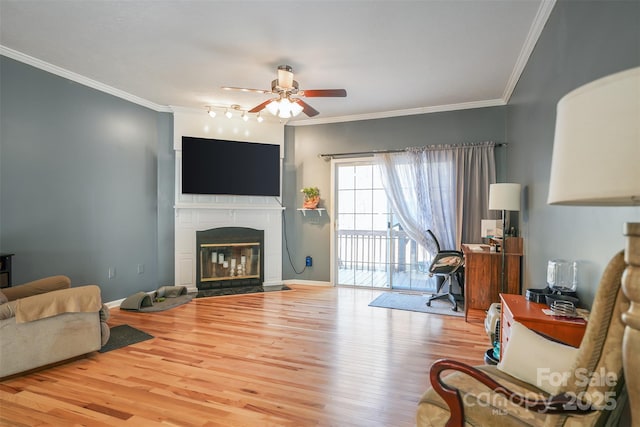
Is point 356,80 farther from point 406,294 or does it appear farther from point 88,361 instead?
point 88,361

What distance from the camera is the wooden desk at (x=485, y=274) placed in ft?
12.1

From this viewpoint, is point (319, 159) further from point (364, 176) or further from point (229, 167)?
point (229, 167)

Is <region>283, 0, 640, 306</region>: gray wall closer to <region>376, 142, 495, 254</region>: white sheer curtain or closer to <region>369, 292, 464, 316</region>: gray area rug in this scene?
<region>376, 142, 495, 254</region>: white sheer curtain

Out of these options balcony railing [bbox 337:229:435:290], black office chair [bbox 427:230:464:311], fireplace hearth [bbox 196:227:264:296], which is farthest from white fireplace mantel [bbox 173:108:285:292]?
black office chair [bbox 427:230:464:311]

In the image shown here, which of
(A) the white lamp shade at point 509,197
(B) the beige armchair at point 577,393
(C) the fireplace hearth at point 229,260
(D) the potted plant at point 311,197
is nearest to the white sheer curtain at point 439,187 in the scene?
(D) the potted plant at point 311,197

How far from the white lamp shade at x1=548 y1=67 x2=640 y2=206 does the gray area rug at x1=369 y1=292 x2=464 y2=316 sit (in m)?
3.61

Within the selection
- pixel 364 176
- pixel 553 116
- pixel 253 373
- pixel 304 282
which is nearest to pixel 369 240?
pixel 364 176

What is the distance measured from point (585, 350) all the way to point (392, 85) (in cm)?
369

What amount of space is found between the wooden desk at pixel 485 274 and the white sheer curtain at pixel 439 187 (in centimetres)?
96

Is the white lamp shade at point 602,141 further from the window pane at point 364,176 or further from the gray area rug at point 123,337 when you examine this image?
the window pane at point 364,176

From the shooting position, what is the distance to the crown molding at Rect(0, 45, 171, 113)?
3.32 metres

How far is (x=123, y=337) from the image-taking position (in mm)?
3279

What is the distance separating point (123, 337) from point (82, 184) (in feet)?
6.49

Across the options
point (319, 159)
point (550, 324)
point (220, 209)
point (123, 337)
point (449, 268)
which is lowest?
point (123, 337)
